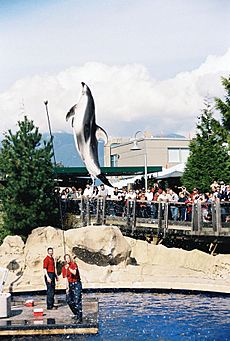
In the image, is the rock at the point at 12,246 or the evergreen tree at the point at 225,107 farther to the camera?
the evergreen tree at the point at 225,107

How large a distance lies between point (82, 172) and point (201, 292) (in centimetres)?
2527

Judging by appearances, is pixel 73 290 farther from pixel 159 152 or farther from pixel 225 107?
pixel 159 152

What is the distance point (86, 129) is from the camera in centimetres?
1917

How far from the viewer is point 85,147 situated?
19.3 metres

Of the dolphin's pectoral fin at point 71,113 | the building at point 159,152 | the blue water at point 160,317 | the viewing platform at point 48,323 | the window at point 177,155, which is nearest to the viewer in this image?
the viewing platform at point 48,323

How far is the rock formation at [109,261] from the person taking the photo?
20766 millimetres

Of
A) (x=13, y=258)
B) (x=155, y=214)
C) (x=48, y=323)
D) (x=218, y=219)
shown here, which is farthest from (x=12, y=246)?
(x=48, y=323)

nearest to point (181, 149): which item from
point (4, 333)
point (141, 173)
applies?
point (141, 173)

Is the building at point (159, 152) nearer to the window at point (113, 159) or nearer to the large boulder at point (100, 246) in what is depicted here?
the window at point (113, 159)

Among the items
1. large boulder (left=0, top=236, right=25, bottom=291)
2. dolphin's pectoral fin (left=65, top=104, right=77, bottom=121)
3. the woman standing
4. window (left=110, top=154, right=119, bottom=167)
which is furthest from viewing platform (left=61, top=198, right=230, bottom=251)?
window (left=110, top=154, right=119, bottom=167)

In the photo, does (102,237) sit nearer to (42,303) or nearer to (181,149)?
(42,303)

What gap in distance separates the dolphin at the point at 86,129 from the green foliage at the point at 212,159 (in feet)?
58.7

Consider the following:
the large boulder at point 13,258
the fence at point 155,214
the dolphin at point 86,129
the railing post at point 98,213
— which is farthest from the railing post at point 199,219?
the large boulder at point 13,258

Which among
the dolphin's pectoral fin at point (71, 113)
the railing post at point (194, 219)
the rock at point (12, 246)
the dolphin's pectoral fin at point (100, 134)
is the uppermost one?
the dolphin's pectoral fin at point (71, 113)
